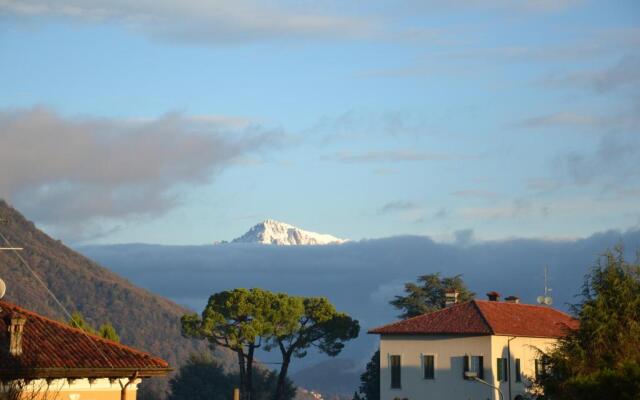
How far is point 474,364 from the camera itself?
232 ft

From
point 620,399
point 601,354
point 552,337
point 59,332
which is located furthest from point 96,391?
point 552,337

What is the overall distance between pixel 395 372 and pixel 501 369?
6291 millimetres

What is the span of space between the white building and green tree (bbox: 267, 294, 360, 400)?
18618 millimetres

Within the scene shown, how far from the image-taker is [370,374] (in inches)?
3856

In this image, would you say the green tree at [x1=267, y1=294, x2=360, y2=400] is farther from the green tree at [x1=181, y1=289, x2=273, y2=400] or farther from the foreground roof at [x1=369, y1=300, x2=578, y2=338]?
the foreground roof at [x1=369, y1=300, x2=578, y2=338]

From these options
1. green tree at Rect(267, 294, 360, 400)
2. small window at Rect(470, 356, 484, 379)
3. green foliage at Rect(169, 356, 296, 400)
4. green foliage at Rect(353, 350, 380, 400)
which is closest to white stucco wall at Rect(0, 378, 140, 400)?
small window at Rect(470, 356, 484, 379)

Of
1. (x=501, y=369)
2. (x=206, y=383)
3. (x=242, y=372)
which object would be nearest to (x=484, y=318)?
(x=501, y=369)

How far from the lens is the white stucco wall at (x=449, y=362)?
70062 millimetres

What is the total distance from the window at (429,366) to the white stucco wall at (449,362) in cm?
A: 20

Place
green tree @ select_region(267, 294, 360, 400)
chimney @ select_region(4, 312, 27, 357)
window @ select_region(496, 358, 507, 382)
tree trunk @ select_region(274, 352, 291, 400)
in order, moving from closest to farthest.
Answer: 1. chimney @ select_region(4, 312, 27, 357)
2. window @ select_region(496, 358, 507, 382)
3. tree trunk @ select_region(274, 352, 291, 400)
4. green tree @ select_region(267, 294, 360, 400)

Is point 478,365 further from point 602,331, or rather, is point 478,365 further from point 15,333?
point 15,333

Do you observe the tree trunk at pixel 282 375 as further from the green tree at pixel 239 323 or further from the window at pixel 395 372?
the window at pixel 395 372

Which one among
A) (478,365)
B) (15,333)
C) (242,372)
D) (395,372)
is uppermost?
(242,372)

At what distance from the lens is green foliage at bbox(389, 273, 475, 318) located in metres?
109
